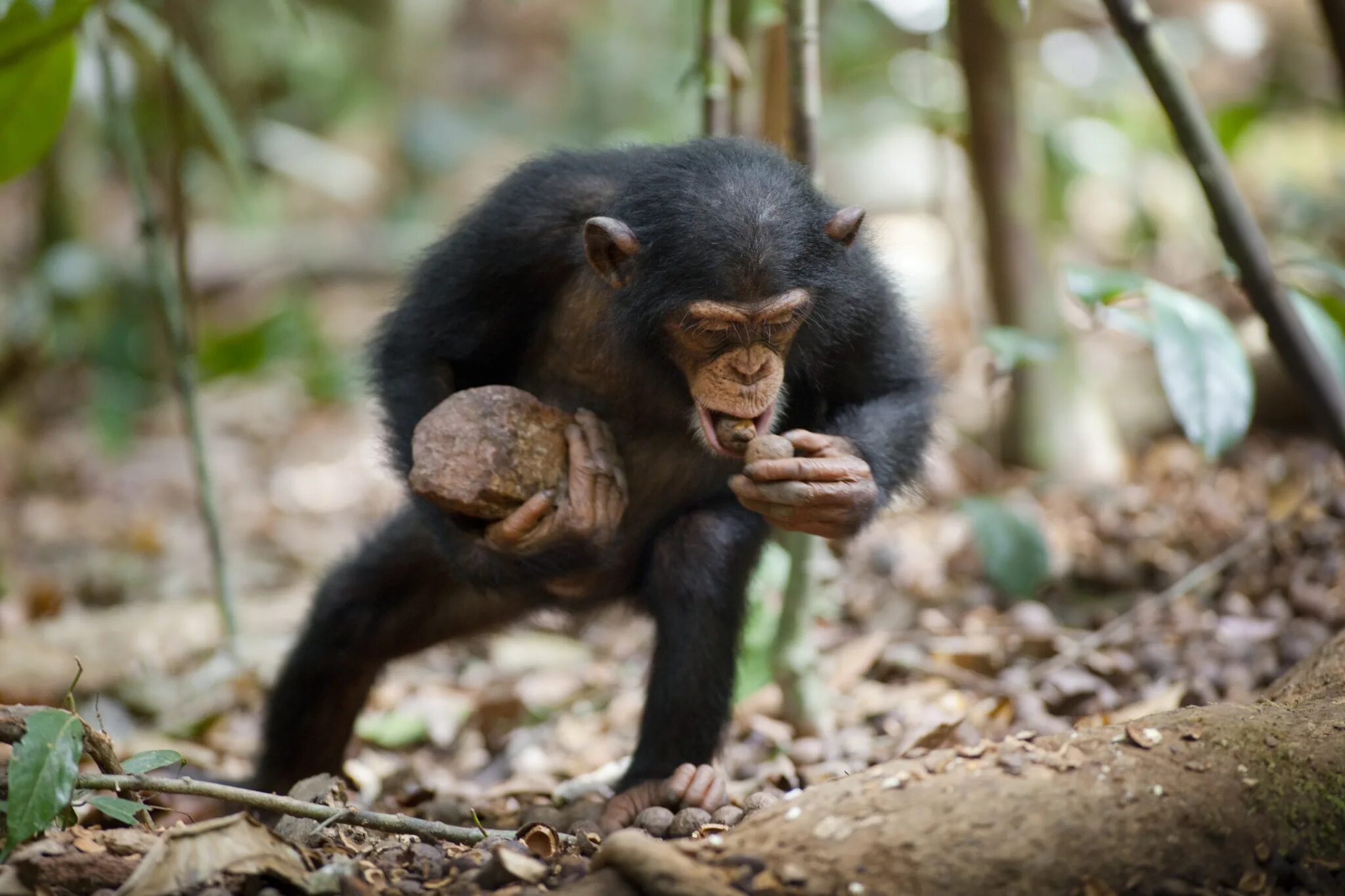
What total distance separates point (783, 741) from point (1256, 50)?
11668 mm

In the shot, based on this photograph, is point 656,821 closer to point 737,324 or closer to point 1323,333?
point 737,324

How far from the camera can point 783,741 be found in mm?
5047

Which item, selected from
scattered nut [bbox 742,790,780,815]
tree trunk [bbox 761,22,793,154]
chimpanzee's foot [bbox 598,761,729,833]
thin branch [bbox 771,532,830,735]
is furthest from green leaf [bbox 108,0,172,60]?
scattered nut [bbox 742,790,780,815]

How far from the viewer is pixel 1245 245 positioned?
4699 mm

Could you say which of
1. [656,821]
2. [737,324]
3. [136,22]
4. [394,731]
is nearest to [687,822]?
[656,821]

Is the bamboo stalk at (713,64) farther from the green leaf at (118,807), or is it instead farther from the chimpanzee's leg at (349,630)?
the green leaf at (118,807)

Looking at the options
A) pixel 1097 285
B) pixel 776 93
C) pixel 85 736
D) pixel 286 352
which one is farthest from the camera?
pixel 286 352

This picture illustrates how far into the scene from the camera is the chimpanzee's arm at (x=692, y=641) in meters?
4.09

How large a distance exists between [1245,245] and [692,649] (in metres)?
2.65

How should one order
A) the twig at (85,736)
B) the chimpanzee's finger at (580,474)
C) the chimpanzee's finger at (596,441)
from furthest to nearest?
the chimpanzee's finger at (596,441)
the chimpanzee's finger at (580,474)
the twig at (85,736)

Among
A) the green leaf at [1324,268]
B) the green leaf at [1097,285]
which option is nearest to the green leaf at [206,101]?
the green leaf at [1097,285]

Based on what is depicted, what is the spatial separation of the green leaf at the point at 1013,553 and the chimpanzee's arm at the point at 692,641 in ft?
5.99

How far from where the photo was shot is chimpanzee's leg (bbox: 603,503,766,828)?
4094mm

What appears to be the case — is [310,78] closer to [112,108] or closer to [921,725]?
[112,108]
